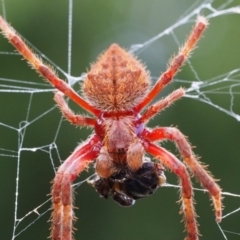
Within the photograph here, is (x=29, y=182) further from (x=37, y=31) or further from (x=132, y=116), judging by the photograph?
(x=132, y=116)

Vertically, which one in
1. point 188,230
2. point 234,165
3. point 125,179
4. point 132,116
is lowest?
point 188,230

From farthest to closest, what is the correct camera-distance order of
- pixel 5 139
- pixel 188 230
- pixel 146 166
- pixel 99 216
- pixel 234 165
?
pixel 99 216 < pixel 234 165 < pixel 5 139 < pixel 146 166 < pixel 188 230

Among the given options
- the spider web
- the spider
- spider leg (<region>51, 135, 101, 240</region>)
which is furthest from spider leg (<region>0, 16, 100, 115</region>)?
the spider web

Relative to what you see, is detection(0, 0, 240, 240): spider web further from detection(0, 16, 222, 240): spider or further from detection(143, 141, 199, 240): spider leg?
detection(143, 141, 199, 240): spider leg

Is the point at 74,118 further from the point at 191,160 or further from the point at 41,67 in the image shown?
the point at 191,160

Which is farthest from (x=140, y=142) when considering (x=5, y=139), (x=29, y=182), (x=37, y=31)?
(x=37, y=31)

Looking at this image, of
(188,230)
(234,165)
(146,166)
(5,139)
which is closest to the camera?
(188,230)

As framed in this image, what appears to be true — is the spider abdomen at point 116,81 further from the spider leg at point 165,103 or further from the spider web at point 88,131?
the spider web at point 88,131
